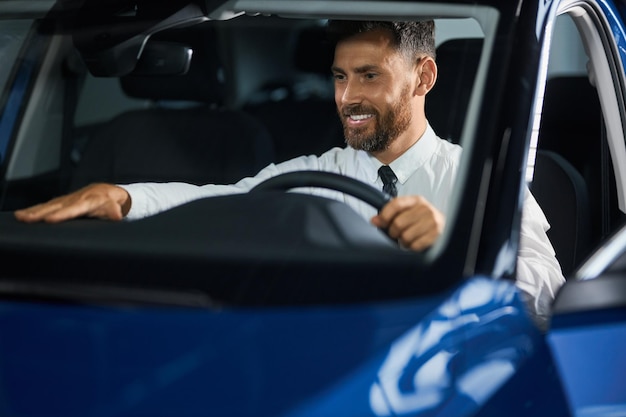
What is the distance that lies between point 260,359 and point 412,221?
1.42 ft

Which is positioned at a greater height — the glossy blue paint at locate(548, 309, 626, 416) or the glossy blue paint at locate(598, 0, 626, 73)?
the glossy blue paint at locate(598, 0, 626, 73)

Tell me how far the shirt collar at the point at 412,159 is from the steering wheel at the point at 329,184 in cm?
9

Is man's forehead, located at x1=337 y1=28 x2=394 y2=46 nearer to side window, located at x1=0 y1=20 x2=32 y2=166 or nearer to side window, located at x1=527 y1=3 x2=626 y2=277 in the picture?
side window, located at x1=527 y1=3 x2=626 y2=277

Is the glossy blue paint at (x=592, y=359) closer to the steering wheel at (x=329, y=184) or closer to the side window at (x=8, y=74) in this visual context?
the steering wheel at (x=329, y=184)

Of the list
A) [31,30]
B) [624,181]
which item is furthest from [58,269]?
[624,181]

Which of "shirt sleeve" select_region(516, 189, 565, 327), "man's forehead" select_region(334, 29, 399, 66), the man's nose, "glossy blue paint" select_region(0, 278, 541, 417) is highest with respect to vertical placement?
"man's forehead" select_region(334, 29, 399, 66)

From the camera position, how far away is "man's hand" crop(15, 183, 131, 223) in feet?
7.06

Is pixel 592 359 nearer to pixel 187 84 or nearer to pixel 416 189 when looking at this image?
pixel 416 189

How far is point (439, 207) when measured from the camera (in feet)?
6.28

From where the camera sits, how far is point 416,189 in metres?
2.07

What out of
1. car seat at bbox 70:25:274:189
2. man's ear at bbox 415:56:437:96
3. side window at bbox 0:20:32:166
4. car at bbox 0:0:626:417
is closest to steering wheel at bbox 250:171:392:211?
car at bbox 0:0:626:417

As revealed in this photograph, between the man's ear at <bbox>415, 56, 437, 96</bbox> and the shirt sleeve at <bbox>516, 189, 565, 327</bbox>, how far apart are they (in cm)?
31

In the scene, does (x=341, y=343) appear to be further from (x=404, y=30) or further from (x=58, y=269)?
(x=404, y=30)

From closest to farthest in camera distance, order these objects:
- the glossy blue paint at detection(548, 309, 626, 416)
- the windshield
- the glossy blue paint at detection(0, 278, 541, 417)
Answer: the glossy blue paint at detection(0, 278, 541, 417)
the glossy blue paint at detection(548, 309, 626, 416)
the windshield
